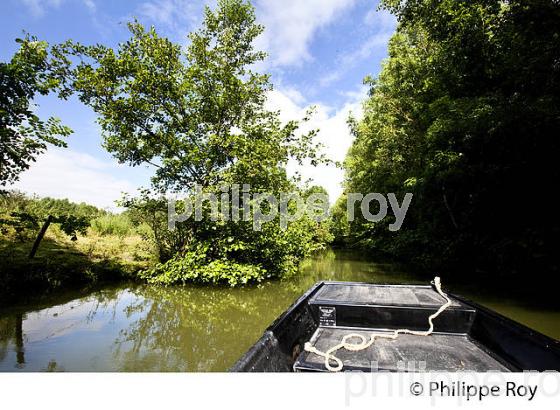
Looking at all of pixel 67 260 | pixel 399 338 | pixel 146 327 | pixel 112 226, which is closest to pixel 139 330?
pixel 146 327

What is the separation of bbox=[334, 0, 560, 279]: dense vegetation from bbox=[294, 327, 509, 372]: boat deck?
6.66 m

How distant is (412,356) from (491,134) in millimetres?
8234

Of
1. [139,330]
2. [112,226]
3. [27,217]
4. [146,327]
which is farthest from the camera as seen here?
[112,226]

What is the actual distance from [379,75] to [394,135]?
6.01m

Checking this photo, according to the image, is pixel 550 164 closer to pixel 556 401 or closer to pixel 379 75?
pixel 556 401

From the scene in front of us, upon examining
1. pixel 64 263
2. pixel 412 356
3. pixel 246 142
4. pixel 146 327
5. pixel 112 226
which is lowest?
pixel 146 327

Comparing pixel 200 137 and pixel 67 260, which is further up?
pixel 200 137

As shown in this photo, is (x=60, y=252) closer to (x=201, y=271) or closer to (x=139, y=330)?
(x=201, y=271)

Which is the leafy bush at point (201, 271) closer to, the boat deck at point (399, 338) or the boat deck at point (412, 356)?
the boat deck at point (399, 338)

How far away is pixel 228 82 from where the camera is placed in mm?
9078

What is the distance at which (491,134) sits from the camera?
27.6 feet

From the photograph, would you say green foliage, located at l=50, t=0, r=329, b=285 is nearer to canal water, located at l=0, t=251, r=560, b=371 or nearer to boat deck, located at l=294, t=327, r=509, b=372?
canal water, located at l=0, t=251, r=560, b=371

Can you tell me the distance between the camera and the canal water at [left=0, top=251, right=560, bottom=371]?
3.86 meters

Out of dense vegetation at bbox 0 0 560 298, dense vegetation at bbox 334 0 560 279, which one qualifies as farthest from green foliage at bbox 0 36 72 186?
dense vegetation at bbox 334 0 560 279
